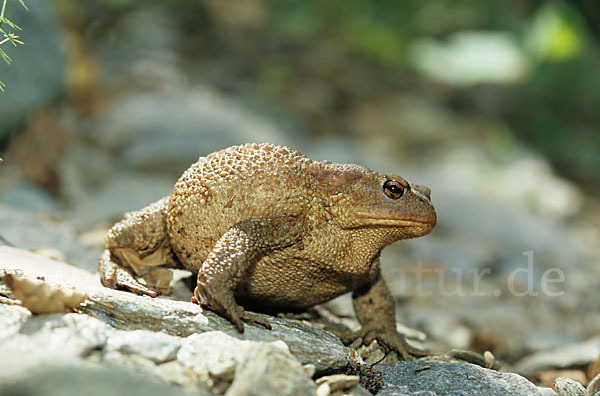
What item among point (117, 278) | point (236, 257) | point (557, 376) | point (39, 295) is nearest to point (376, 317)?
point (236, 257)

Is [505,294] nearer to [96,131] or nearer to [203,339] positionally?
[203,339]

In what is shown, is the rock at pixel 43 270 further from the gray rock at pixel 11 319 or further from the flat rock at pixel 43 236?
the flat rock at pixel 43 236

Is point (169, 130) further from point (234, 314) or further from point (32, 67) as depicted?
point (234, 314)

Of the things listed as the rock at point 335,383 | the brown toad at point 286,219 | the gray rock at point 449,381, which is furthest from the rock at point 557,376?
the rock at point 335,383

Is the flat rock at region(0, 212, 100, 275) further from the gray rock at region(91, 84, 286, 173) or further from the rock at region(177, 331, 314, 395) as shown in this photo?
the gray rock at region(91, 84, 286, 173)

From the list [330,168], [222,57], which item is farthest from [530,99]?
[330,168]

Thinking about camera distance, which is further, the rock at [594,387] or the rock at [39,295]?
the rock at [594,387]
